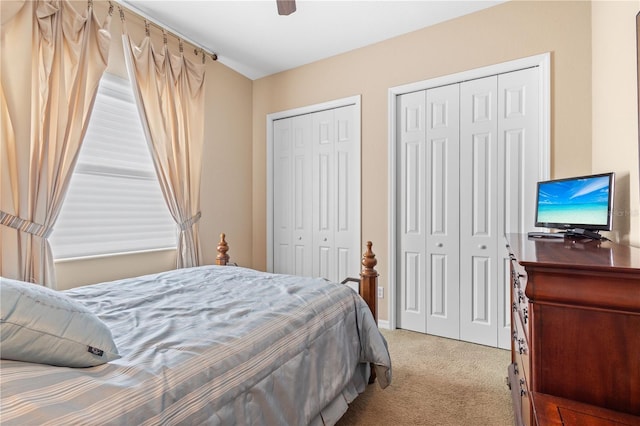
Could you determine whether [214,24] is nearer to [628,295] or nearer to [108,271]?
[108,271]

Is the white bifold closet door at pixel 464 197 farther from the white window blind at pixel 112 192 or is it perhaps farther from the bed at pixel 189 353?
the white window blind at pixel 112 192

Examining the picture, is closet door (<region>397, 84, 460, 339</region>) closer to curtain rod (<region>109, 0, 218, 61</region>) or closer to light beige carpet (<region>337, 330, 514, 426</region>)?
light beige carpet (<region>337, 330, 514, 426</region>)

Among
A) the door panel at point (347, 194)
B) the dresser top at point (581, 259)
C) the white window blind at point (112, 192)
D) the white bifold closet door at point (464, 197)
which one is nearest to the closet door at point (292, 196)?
the door panel at point (347, 194)

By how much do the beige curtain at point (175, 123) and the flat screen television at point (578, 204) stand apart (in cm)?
289

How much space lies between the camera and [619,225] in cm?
164

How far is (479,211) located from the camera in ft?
9.14

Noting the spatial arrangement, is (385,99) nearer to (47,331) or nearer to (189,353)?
(189,353)

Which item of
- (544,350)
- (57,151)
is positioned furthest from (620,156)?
(57,151)

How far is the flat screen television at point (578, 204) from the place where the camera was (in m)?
1.53

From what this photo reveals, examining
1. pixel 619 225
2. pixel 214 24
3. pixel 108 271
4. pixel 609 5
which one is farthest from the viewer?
pixel 214 24

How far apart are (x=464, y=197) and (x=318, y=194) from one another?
1543 mm

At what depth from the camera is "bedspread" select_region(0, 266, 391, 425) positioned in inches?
29.6

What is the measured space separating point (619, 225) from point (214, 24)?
336cm

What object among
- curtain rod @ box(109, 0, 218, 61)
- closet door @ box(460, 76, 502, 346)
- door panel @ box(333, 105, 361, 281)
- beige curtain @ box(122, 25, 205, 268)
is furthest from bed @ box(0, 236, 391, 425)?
curtain rod @ box(109, 0, 218, 61)
